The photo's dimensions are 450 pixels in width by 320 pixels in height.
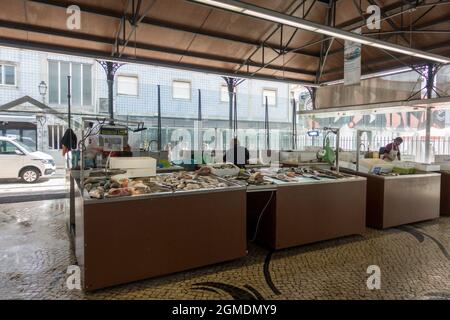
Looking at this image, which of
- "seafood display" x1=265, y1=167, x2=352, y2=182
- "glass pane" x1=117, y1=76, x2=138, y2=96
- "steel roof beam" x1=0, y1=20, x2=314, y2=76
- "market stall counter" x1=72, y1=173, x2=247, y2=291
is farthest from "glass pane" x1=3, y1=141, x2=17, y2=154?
"seafood display" x1=265, y1=167, x2=352, y2=182

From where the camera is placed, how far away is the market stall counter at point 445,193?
4930 millimetres

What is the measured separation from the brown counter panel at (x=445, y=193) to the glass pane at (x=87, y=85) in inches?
413

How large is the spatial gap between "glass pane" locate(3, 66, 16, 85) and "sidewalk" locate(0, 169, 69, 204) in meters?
4.30

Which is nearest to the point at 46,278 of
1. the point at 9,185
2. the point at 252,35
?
the point at 252,35

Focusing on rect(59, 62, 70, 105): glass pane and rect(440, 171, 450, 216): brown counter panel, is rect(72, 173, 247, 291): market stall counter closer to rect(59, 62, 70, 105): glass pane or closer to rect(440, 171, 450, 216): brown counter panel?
rect(440, 171, 450, 216): brown counter panel

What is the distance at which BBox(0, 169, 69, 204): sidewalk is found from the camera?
19.7ft

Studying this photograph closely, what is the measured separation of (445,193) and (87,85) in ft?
37.2

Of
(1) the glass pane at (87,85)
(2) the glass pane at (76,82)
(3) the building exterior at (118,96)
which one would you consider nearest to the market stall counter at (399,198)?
(3) the building exterior at (118,96)

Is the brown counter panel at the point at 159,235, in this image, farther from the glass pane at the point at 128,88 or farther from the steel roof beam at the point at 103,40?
the glass pane at the point at 128,88

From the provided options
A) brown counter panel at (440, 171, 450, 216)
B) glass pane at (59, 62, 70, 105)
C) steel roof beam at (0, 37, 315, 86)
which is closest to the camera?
brown counter panel at (440, 171, 450, 216)

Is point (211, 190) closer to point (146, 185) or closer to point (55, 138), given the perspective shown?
point (146, 185)

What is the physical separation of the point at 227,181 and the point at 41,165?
23.1ft

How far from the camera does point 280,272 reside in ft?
9.25

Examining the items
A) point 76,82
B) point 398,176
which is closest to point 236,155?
point 398,176
